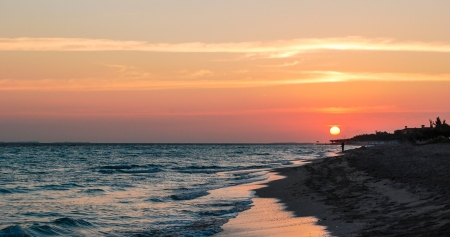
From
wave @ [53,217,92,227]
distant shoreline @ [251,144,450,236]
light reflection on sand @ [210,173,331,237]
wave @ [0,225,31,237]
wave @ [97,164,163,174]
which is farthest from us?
wave @ [97,164,163,174]

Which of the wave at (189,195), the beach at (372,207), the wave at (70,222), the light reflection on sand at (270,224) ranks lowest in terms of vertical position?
the wave at (70,222)

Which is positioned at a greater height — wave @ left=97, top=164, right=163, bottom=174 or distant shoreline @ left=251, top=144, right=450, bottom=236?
distant shoreline @ left=251, top=144, right=450, bottom=236

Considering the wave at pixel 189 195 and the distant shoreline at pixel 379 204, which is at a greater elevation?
the distant shoreline at pixel 379 204

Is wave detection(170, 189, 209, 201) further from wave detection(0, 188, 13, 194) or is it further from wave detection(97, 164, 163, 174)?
wave detection(97, 164, 163, 174)

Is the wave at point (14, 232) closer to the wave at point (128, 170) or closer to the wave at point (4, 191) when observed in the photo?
the wave at point (4, 191)

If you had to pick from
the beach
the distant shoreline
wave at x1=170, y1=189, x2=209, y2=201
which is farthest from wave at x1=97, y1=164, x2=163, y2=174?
the beach

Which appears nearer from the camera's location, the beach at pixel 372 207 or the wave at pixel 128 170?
the beach at pixel 372 207

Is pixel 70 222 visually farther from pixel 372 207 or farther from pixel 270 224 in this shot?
pixel 372 207

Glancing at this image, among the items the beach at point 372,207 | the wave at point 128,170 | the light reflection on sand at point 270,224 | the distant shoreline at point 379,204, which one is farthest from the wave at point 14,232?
the wave at point 128,170

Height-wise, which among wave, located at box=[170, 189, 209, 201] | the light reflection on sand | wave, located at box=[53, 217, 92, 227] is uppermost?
the light reflection on sand

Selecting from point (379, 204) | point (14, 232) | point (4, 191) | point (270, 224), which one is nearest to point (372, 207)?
point (379, 204)

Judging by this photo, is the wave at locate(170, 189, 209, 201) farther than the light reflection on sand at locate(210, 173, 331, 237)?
Yes

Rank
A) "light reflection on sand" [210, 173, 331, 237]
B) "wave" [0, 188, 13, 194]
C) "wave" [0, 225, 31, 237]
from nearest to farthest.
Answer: "light reflection on sand" [210, 173, 331, 237], "wave" [0, 225, 31, 237], "wave" [0, 188, 13, 194]

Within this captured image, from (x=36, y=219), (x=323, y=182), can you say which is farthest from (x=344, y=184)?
(x=36, y=219)
